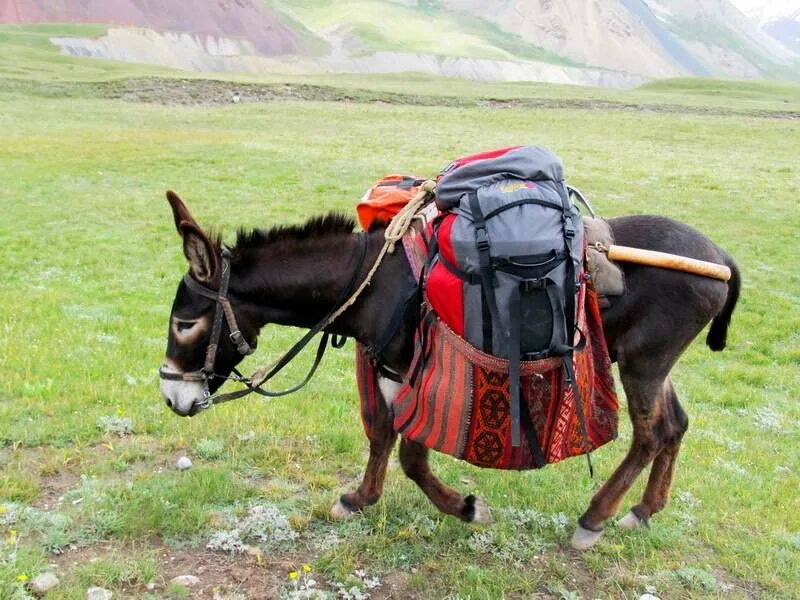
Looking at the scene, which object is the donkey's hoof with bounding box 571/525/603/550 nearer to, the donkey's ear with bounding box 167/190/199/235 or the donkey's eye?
the donkey's eye

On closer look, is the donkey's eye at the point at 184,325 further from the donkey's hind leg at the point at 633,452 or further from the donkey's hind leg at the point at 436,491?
the donkey's hind leg at the point at 633,452

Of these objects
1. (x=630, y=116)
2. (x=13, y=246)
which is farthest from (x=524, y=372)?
(x=630, y=116)

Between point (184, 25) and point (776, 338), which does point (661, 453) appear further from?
point (184, 25)

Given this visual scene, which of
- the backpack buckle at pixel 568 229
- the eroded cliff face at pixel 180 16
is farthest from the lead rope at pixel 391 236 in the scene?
the eroded cliff face at pixel 180 16

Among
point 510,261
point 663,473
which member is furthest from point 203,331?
point 663,473

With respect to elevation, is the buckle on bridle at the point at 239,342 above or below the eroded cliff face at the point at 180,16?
below

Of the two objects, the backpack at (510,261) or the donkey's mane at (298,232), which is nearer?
the backpack at (510,261)

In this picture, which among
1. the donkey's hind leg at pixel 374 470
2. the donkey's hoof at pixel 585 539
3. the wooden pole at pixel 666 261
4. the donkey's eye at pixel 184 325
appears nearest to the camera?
the donkey's eye at pixel 184 325

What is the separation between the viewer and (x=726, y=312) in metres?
4.97

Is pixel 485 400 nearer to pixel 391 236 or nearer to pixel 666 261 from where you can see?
pixel 391 236

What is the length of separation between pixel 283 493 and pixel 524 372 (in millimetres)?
2032

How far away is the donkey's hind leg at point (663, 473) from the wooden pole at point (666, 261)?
36.6 inches

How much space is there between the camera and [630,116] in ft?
149

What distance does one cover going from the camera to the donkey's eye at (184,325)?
3926mm
